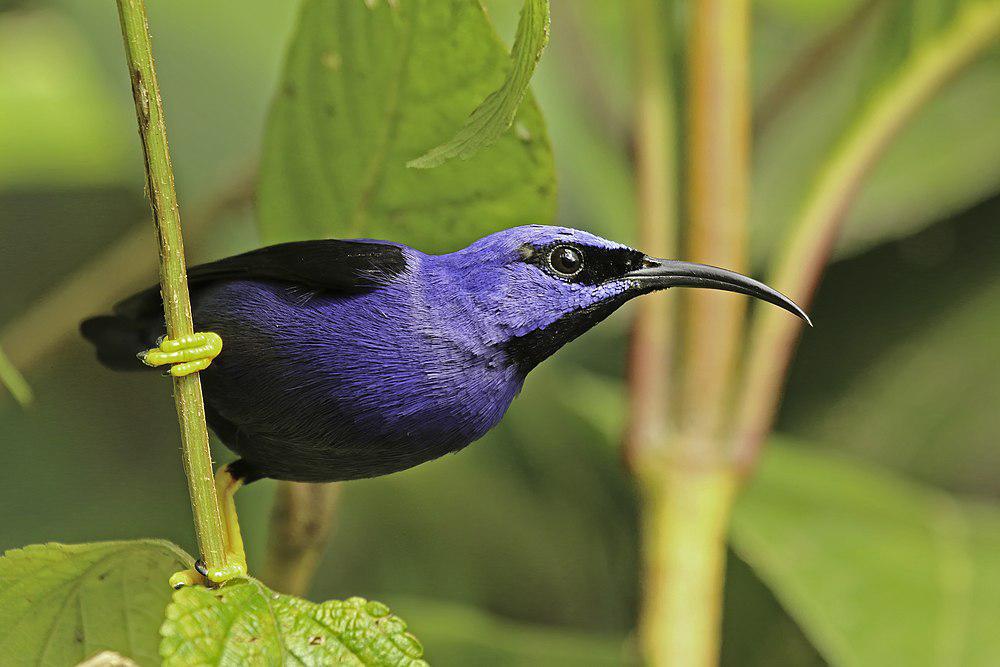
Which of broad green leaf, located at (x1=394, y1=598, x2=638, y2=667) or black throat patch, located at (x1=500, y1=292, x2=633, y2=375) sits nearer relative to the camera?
black throat patch, located at (x1=500, y1=292, x2=633, y2=375)

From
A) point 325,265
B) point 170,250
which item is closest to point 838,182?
point 325,265

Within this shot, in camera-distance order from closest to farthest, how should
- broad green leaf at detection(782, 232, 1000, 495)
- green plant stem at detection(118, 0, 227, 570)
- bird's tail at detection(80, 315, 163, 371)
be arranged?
green plant stem at detection(118, 0, 227, 570)
bird's tail at detection(80, 315, 163, 371)
broad green leaf at detection(782, 232, 1000, 495)

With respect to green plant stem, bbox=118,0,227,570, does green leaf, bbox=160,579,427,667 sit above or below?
below

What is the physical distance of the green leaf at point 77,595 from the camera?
0.80 m

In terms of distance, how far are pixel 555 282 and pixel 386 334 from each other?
153 mm

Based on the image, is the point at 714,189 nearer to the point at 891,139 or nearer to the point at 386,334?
the point at 891,139

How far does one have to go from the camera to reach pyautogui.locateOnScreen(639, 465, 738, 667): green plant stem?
1.29 m

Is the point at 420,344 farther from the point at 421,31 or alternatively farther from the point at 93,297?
the point at 93,297

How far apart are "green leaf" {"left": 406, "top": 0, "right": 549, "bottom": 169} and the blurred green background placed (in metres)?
A: 1.08

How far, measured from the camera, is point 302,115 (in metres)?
1.04

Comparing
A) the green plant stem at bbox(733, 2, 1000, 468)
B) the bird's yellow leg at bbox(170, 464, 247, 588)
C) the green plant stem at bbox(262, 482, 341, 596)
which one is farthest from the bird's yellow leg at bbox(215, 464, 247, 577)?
the green plant stem at bbox(733, 2, 1000, 468)

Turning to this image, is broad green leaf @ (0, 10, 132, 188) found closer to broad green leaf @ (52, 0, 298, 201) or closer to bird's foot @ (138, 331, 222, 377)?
broad green leaf @ (52, 0, 298, 201)

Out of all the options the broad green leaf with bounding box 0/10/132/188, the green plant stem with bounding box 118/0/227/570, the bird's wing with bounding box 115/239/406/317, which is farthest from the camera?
the broad green leaf with bounding box 0/10/132/188

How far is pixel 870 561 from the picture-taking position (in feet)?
4.96
